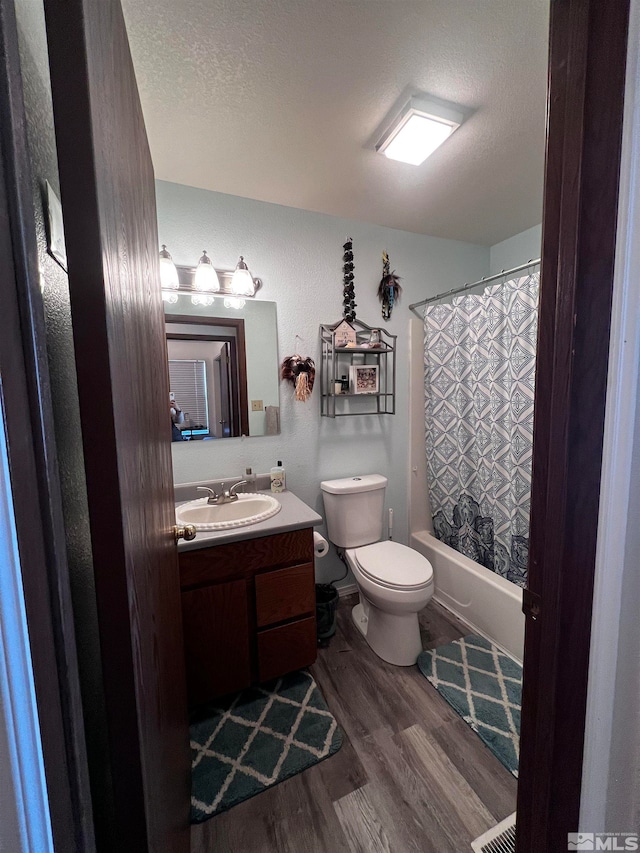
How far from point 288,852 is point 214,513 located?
1152 millimetres

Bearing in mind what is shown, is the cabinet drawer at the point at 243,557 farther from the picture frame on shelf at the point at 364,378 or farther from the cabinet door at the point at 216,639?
the picture frame on shelf at the point at 364,378

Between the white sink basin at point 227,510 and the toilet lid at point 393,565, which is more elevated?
the white sink basin at point 227,510

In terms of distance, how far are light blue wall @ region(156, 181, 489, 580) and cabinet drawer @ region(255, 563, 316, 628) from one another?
0.59 metres

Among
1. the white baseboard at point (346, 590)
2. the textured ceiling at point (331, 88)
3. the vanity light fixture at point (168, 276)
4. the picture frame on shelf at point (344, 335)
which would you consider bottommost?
the white baseboard at point (346, 590)

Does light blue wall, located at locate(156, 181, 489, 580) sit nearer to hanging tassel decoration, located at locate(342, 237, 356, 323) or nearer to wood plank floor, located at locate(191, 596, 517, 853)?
hanging tassel decoration, located at locate(342, 237, 356, 323)

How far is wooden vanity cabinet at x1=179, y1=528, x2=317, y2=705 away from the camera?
133cm

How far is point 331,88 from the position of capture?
3.71 feet

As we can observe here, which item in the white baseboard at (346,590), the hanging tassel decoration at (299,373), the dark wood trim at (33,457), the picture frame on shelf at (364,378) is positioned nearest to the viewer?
the dark wood trim at (33,457)

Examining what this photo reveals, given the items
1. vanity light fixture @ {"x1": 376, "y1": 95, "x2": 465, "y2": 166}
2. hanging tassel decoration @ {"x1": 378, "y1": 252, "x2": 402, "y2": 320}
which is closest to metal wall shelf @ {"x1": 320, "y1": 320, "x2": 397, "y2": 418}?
hanging tassel decoration @ {"x1": 378, "y1": 252, "x2": 402, "y2": 320}

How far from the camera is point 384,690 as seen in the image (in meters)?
1.52

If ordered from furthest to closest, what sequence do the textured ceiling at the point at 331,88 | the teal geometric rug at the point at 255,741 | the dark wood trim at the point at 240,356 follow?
the dark wood trim at the point at 240,356
the teal geometric rug at the point at 255,741
the textured ceiling at the point at 331,88

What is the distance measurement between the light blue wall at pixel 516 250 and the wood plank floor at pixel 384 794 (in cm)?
257

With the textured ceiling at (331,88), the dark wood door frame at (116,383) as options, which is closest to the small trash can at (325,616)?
the dark wood door frame at (116,383)

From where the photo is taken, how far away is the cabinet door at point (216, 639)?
1328 millimetres
